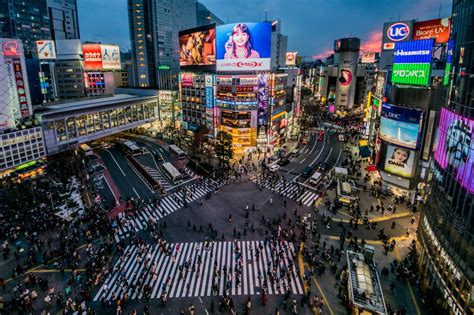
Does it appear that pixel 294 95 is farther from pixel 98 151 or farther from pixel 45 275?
pixel 45 275

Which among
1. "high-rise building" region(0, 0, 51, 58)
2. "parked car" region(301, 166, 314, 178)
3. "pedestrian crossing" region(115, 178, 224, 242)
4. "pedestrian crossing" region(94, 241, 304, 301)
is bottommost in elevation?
"pedestrian crossing" region(94, 241, 304, 301)

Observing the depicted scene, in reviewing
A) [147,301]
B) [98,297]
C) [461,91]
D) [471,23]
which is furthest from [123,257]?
[471,23]

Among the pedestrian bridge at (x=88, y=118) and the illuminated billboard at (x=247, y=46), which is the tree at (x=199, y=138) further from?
the pedestrian bridge at (x=88, y=118)

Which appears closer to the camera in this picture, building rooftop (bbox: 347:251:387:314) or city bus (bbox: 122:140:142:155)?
building rooftop (bbox: 347:251:387:314)

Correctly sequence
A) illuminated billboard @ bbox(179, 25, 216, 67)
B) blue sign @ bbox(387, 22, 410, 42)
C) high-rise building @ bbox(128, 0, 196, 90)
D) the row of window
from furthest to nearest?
1. high-rise building @ bbox(128, 0, 196, 90)
2. illuminated billboard @ bbox(179, 25, 216, 67)
3. the row of window
4. blue sign @ bbox(387, 22, 410, 42)

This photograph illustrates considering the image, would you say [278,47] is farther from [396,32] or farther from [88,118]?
[88,118]

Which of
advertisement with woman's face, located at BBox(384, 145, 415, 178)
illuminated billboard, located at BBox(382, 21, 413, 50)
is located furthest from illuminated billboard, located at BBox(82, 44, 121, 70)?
advertisement with woman's face, located at BBox(384, 145, 415, 178)

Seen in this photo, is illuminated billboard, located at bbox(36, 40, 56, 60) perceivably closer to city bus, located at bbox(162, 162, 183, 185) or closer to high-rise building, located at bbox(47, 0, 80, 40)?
high-rise building, located at bbox(47, 0, 80, 40)
